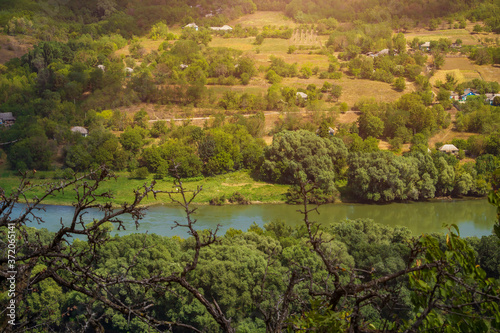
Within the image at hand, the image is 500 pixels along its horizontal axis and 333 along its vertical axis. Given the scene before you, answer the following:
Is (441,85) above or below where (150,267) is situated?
below

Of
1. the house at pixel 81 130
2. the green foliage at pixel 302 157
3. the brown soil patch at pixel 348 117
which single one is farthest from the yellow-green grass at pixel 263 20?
the green foliage at pixel 302 157

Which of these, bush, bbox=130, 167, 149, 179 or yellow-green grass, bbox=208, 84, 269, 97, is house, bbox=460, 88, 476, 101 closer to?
yellow-green grass, bbox=208, 84, 269, 97

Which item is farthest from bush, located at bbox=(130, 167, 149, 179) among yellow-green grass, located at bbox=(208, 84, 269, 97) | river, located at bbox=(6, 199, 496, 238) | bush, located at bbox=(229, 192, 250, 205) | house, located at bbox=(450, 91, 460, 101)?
house, located at bbox=(450, 91, 460, 101)

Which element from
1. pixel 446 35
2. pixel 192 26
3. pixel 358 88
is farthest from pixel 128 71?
pixel 446 35

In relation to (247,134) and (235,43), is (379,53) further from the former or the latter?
(247,134)

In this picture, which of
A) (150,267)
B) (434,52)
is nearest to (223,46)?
(434,52)

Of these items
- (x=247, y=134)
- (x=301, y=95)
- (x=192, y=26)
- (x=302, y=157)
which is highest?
(x=192, y=26)

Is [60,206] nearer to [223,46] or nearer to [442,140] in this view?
[442,140]
